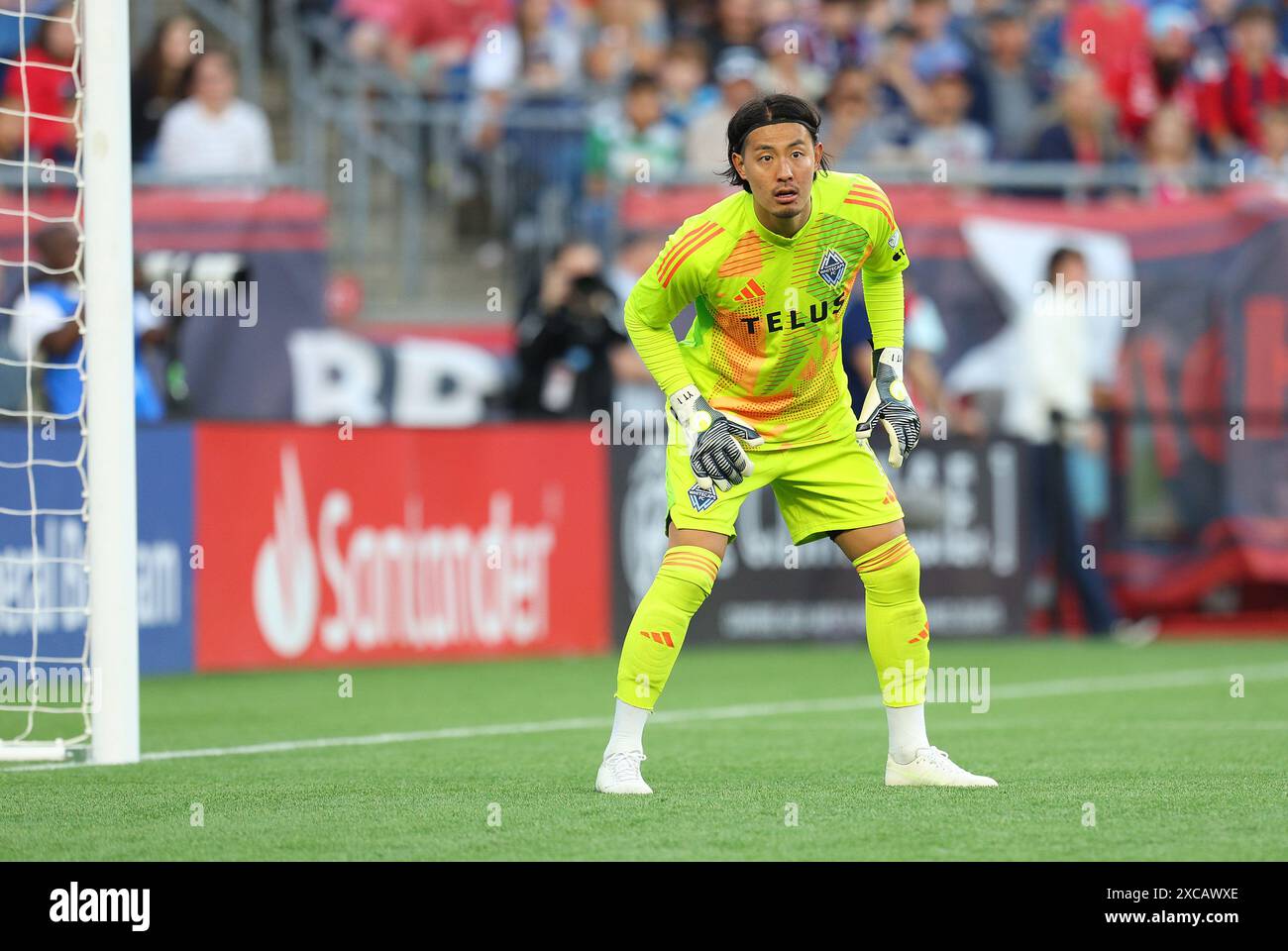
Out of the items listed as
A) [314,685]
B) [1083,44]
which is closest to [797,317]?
[314,685]

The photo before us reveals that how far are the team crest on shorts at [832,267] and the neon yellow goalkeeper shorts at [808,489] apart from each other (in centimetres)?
58

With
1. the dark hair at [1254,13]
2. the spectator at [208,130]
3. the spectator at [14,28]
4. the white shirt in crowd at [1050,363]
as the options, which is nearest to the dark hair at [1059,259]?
the white shirt in crowd at [1050,363]

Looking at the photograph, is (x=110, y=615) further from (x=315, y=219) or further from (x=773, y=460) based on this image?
(x=315, y=219)

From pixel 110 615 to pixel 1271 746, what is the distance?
181 inches

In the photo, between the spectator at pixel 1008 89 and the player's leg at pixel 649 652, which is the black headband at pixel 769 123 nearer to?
the player's leg at pixel 649 652

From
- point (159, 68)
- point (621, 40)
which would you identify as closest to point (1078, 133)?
point (621, 40)

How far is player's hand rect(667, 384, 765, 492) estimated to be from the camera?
7.43 meters

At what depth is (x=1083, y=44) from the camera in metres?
19.9

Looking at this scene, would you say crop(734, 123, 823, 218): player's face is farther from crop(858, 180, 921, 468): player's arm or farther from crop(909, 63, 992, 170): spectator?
crop(909, 63, 992, 170): spectator

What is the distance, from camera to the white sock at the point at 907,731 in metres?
7.70

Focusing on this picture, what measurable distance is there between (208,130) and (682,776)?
9.49 meters

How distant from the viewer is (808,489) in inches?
306

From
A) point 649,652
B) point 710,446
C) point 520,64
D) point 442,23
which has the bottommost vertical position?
point 649,652

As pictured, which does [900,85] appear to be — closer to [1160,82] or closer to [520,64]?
[1160,82]
